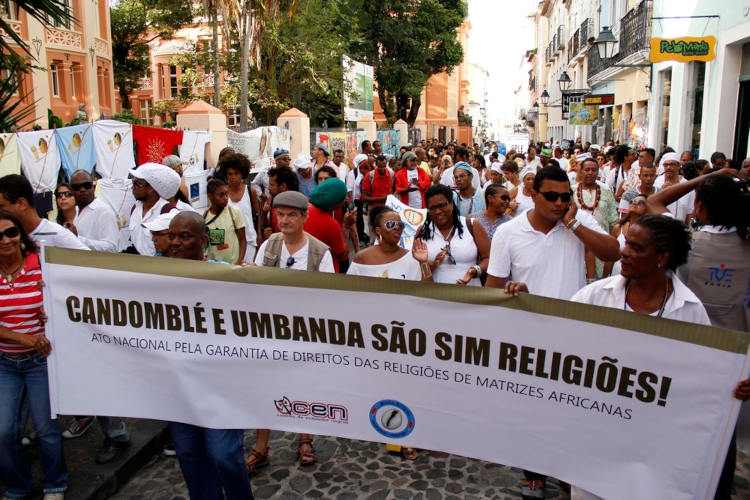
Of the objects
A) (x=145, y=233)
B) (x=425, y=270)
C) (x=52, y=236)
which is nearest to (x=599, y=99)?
(x=425, y=270)

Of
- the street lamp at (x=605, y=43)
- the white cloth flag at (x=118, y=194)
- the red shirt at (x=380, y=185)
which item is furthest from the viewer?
the street lamp at (x=605, y=43)

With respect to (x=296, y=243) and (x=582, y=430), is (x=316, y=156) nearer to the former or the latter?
(x=296, y=243)

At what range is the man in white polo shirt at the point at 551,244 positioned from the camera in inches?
139

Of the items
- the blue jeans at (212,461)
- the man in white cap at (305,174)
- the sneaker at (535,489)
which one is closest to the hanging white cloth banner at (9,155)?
the man in white cap at (305,174)

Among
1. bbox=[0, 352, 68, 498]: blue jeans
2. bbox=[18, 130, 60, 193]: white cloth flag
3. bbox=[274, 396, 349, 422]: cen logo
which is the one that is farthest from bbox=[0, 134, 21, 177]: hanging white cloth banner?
bbox=[274, 396, 349, 422]: cen logo

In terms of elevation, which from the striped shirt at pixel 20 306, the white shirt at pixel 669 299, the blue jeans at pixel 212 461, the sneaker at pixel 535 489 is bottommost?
the sneaker at pixel 535 489

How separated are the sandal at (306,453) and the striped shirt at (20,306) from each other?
5.97 ft

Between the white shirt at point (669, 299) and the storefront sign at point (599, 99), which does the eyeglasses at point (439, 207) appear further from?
the storefront sign at point (599, 99)

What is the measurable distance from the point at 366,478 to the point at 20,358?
2150mm

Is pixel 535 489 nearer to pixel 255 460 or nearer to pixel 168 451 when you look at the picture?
pixel 255 460

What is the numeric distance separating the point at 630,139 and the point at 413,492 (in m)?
19.2

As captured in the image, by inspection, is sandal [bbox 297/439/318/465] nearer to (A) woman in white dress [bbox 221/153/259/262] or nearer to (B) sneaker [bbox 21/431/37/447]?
(B) sneaker [bbox 21/431/37/447]

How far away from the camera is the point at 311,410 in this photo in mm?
3199

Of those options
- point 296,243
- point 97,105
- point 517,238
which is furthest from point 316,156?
point 97,105
